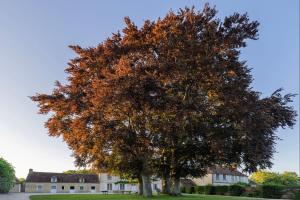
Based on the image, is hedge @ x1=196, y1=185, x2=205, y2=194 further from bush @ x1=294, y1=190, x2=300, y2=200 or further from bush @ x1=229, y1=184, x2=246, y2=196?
bush @ x1=294, y1=190, x2=300, y2=200

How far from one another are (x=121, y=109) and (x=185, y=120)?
4445 millimetres

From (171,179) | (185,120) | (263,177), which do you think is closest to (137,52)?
(185,120)

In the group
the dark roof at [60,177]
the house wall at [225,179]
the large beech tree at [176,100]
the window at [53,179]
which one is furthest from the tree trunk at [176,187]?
the window at [53,179]

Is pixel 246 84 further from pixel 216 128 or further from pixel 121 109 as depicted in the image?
pixel 121 109

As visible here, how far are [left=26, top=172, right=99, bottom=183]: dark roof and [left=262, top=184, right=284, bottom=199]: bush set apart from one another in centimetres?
4460

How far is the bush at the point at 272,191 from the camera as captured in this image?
1800 inches

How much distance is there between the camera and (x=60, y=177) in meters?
79.6

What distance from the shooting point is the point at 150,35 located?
2716cm

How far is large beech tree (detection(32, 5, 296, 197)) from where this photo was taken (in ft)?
80.2

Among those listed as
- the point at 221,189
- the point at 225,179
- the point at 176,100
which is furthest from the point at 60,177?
the point at 176,100

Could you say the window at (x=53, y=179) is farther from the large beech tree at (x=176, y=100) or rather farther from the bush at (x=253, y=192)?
the large beech tree at (x=176, y=100)

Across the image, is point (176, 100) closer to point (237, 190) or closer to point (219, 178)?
point (237, 190)

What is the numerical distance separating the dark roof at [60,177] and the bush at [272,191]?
4460cm

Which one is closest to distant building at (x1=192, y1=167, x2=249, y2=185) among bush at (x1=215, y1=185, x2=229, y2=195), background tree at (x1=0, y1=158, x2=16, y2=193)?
bush at (x1=215, y1=185, x2=229, y2=195)
